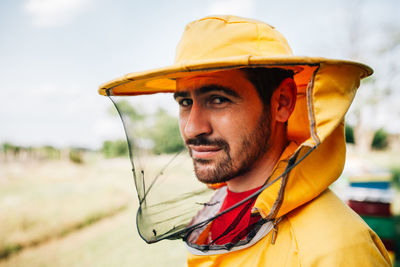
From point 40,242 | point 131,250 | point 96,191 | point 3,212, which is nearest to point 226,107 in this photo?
point 131,250

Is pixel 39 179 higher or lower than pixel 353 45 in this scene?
lower

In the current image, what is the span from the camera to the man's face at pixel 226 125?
125 centimetres

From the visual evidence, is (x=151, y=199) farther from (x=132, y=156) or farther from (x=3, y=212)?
(x=3, y=212)

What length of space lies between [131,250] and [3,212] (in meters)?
3.35

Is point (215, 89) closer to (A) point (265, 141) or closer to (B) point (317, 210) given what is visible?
(A) point (265, 141)

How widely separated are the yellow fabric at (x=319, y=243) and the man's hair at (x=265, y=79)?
0.53 m

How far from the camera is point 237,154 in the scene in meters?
1.27

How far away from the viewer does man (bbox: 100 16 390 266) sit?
916mm

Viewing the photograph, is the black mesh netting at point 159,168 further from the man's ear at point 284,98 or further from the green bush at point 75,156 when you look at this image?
the green bush at point 75,156

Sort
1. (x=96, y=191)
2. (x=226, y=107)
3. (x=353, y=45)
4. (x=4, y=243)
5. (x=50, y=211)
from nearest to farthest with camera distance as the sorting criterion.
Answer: (x=226, y=107)
(x=4, y=243)
(x=50, y=211)
(x=96, y=191)
(x=353, y=45)

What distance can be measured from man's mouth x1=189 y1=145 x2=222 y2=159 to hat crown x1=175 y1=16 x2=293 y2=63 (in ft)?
1.42

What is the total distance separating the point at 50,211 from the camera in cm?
677

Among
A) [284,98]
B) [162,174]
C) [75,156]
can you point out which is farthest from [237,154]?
[75,156]

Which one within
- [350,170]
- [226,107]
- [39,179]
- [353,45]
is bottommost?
[39,179]
